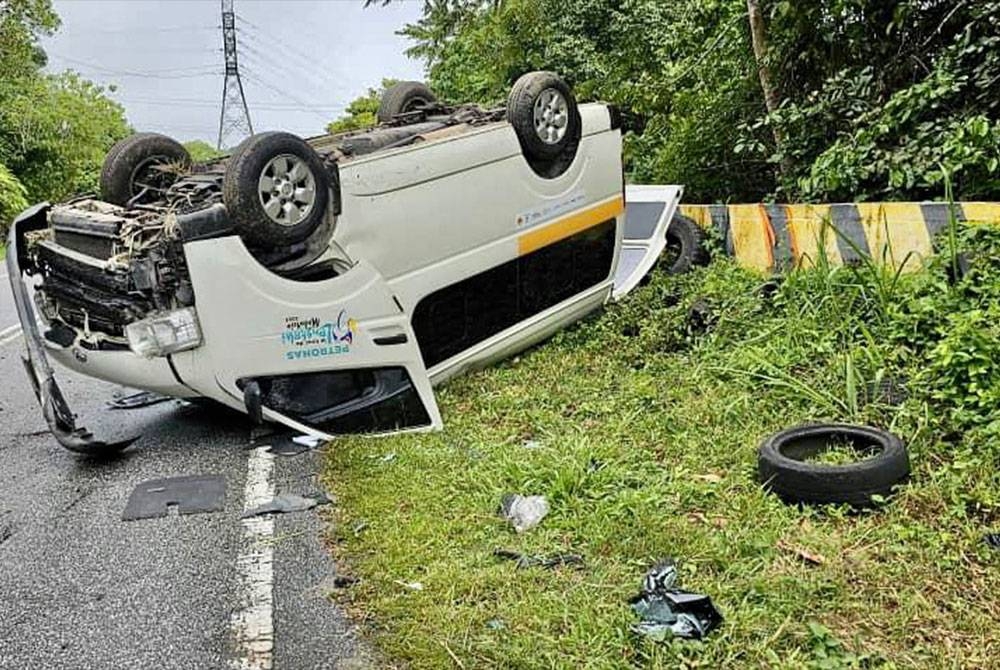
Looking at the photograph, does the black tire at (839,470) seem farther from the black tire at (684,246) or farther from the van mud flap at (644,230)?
the black tire at (684,246)

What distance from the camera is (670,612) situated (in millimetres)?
2906

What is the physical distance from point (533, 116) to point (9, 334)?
592cm

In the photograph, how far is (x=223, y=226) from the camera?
473 centimetres

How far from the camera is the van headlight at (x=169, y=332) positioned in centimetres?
473

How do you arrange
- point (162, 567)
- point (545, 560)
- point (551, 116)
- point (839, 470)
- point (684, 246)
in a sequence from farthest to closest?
point (684, 246) < point (551, 116) < point (162, 567) < point (839, 470) < point (545, 560)

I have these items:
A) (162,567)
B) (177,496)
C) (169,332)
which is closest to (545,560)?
(162,567)

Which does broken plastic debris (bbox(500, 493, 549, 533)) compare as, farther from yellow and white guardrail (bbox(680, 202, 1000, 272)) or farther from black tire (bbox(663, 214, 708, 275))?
black tire (bbox(663, 214, 708, 275))

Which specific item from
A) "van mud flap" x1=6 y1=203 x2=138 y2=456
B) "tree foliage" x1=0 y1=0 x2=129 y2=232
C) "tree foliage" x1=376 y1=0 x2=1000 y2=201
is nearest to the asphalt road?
"van mud flap" x1=6 y1=203 x2=138 y2=456

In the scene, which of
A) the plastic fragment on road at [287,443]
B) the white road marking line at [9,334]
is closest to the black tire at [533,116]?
the plastic fragment on road at [287,443]

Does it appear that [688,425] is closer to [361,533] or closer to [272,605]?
[361,533]

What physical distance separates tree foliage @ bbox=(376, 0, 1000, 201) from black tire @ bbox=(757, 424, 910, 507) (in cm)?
250

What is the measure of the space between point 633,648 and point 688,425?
81.7 inches

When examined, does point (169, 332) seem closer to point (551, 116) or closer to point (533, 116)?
point (533, 116)

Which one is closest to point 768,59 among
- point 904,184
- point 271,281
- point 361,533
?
point 904,184
